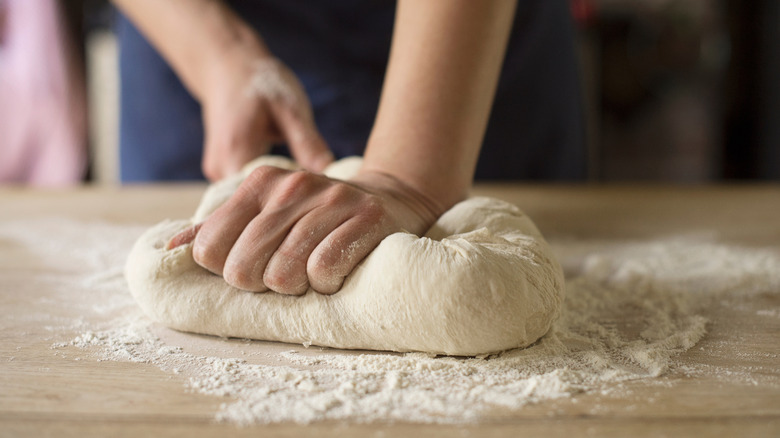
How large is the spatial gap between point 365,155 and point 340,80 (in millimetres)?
825

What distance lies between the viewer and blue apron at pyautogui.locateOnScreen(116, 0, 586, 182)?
70.3 inches

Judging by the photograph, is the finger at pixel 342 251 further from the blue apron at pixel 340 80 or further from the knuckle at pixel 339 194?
the blue apron at pixel 340 80

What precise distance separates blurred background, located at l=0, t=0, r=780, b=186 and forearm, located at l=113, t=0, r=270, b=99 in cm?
235

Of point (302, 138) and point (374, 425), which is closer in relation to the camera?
point (374, 425)

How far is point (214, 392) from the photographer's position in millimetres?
703

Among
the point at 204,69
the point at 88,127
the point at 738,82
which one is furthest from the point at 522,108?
the point at 738,82

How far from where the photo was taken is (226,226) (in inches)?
33.3

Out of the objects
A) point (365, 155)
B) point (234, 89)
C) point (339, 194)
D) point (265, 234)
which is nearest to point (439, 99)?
point (365, 155)

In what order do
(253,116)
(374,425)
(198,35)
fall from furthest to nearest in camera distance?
1. (198,35)
2. (253,116)
3. (374,425)

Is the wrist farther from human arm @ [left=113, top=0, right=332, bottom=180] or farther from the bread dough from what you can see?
the bread dough

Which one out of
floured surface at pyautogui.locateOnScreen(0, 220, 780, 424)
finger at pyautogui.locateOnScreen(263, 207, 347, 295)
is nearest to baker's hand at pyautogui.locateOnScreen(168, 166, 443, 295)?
finger at pyautogui.locateOnScreen(263, 207, 347, 295)

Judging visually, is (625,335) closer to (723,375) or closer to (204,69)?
(723,375)

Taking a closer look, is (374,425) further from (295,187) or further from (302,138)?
(302,138)

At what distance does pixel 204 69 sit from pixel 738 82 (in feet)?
14.5
